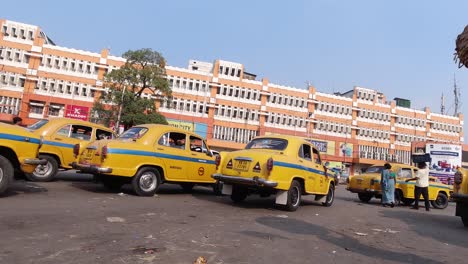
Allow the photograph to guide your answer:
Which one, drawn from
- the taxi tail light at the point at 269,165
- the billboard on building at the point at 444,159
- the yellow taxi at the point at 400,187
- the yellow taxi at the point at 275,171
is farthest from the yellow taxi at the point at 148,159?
the billboard on building at the point at 444,159

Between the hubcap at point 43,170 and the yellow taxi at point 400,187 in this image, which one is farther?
the yellow taxi at point 400,187

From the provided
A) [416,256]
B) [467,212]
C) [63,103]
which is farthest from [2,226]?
[63,103]

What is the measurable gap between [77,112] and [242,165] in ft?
160

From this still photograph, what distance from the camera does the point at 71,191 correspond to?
9156mm

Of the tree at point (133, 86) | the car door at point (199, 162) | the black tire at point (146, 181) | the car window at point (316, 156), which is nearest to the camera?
the black tire at point (146, 181)

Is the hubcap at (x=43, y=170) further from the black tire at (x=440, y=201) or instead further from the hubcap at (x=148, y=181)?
the black tire at (x=440, y=201)

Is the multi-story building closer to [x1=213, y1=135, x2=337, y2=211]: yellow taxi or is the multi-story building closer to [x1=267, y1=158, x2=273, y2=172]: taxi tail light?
[x1=213, y1=135, x2=337, y2=211]: yellow taxi

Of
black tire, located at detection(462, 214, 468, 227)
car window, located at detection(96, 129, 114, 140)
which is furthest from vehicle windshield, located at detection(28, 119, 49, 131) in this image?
black tire, located at detection(462, 214, 468, 227)

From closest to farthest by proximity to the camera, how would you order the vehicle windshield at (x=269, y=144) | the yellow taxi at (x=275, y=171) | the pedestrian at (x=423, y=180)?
the yellow taxi at (x=275, y=171)
the vehicle windshield at (x=269, y=144)
the pedestrian at (x=423, y=180)

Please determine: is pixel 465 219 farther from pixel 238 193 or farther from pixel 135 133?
pixel 135 133

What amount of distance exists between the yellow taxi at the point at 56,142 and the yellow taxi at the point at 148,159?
3.58 feet

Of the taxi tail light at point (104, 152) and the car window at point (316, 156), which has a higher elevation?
the car window at point (316, 156)

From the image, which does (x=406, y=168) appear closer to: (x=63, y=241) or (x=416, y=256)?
(x=416, y=256)

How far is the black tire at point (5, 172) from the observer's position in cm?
704
